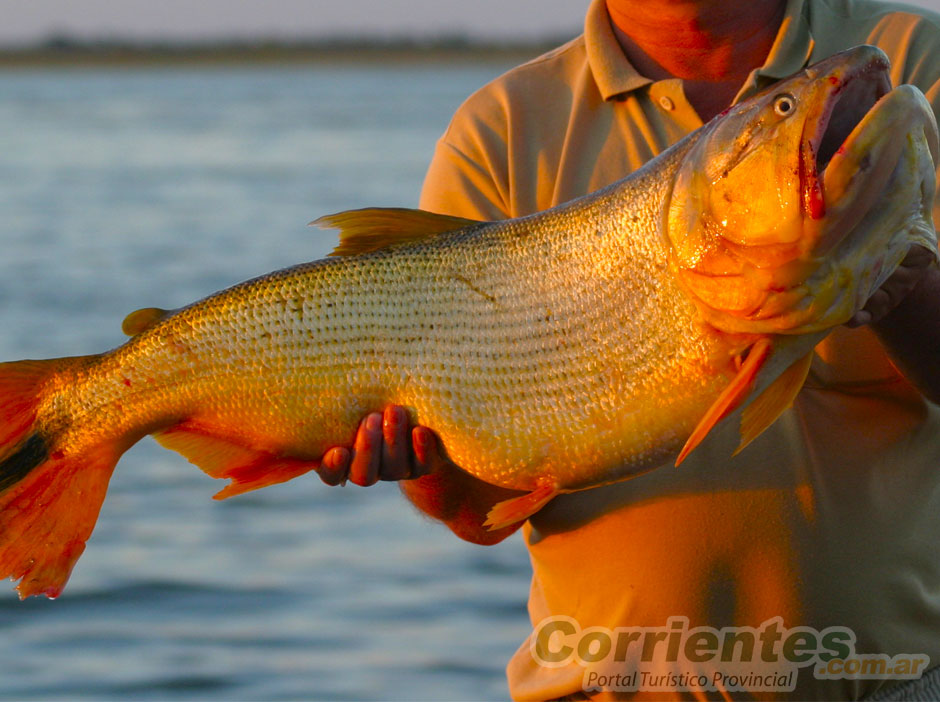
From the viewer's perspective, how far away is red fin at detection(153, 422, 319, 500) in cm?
351

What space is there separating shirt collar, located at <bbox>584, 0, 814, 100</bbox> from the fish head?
707mm

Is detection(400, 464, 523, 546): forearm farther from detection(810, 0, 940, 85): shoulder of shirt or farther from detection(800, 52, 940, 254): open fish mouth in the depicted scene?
detection(810, 0, 940, 85): shoulder of shirt

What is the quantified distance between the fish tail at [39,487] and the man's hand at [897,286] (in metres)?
1.85

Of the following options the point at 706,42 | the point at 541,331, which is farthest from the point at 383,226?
the point at 706,42

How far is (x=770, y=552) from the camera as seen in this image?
3.37 meters

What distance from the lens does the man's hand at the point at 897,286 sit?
2.89m

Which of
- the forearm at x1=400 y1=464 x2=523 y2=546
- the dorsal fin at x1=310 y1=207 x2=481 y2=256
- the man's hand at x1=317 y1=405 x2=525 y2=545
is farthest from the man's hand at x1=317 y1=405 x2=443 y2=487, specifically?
the dorsal fin at x1=310 y1=207 x2=481 y2=256

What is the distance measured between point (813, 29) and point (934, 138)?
0.92 m

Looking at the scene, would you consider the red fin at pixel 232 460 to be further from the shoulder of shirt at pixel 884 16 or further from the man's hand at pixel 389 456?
the shoulder of shirt at pixel 884 16

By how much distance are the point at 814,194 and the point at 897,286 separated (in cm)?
33

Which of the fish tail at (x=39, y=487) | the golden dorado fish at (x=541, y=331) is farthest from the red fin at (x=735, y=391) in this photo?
the fish tail at (x=39, y=487)

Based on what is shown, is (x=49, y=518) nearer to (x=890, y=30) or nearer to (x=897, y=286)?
(x=897, y=286)

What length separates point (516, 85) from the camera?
3.80m

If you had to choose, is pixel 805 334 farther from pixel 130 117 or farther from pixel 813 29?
pixel 130 117
